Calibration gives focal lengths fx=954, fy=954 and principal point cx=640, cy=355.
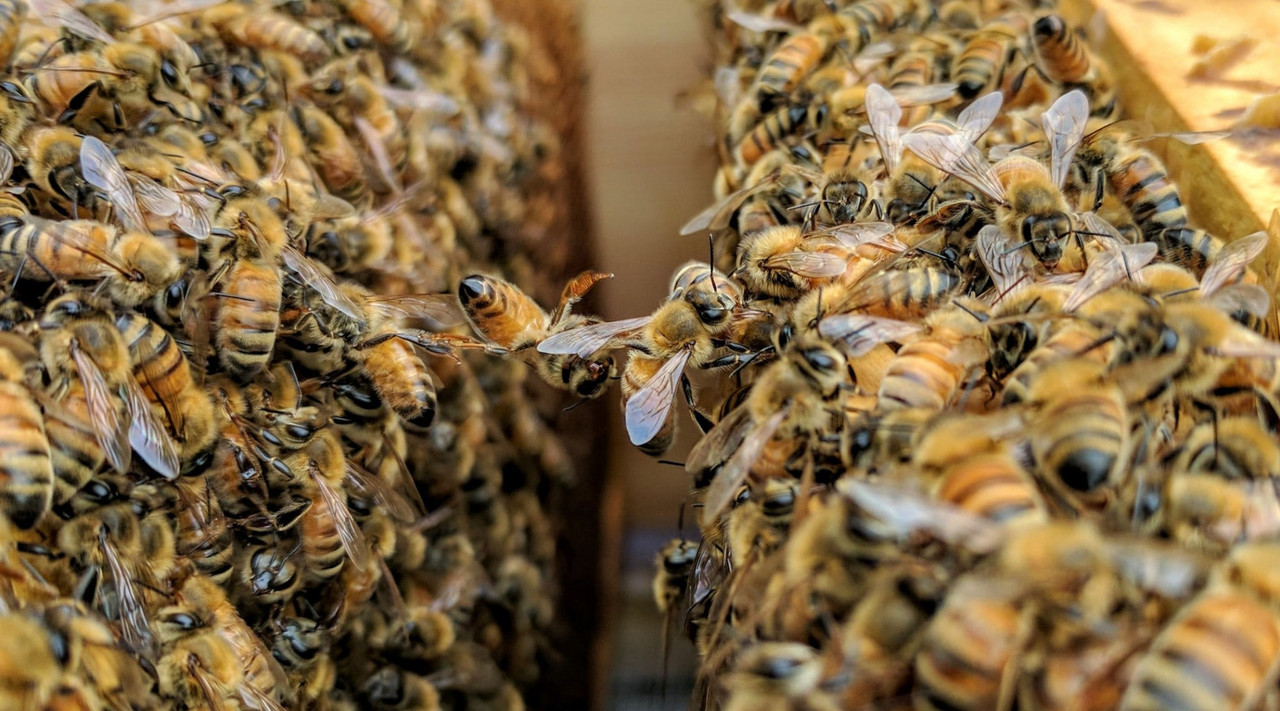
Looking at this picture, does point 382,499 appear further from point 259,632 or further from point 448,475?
point 448,475

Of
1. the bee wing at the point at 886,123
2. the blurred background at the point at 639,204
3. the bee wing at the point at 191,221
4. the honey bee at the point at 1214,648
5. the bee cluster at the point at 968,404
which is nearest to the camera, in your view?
the honey bee at the point at 1214,648

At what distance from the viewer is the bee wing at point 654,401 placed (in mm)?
2068

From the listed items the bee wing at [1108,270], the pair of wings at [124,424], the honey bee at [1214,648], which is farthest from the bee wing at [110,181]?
the honey bee at [1214,648]

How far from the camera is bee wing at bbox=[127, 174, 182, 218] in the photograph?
6.66 ft

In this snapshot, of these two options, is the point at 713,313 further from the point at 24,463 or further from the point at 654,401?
the point at 24,463

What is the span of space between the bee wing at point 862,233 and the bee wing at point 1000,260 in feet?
0.64

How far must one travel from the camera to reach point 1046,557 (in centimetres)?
118

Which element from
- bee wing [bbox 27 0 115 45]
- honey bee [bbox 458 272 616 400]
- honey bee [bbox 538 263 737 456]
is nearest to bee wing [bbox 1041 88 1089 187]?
honey bee [bbox 538 263 737 456]

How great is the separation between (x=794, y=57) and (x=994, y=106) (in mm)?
669

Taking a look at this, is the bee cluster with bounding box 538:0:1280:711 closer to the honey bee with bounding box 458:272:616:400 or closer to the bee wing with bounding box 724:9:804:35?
the honey bee with bounding box 458:272:616:400

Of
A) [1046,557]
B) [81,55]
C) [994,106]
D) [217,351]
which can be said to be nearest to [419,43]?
[81,55]

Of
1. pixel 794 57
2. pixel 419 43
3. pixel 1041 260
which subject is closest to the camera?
pixel 1041 260

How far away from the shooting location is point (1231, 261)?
74.2 inches

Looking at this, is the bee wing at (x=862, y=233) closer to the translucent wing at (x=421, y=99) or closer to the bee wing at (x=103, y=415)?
the bee wing at (x=103, y=415)
